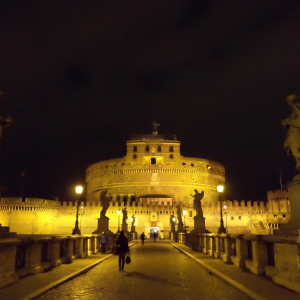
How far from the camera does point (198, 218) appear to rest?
25.9m

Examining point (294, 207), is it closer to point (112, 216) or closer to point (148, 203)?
point (112, 216)

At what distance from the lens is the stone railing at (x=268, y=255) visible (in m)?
7.29

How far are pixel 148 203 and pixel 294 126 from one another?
59.8 metres


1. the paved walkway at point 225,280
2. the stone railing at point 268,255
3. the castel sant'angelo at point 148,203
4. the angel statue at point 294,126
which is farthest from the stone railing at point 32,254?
the castel sant'angelo at point 148,203

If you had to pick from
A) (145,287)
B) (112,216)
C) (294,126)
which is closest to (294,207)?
(294,126)

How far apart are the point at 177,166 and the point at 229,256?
6648 centimetres

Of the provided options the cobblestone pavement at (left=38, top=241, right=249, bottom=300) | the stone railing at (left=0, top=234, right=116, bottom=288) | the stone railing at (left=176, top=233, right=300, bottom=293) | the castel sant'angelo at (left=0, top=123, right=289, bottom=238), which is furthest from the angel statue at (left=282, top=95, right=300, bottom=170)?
the castel sant'angelo at (left=0, top=123, right=289, bottom=238)

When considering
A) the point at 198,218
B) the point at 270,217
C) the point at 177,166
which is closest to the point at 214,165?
the point at 177,166

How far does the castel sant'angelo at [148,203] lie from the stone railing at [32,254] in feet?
108

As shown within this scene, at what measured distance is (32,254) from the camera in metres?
10.2

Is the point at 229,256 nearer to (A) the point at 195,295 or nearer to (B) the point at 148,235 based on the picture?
(A) the point at 195,295

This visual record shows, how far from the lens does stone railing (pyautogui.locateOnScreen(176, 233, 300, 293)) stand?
7288 mm

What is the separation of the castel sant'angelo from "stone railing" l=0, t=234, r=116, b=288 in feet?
108

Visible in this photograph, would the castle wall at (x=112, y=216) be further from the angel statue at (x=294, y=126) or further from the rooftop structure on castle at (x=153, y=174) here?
the angel statue at (x=294, y=126)
